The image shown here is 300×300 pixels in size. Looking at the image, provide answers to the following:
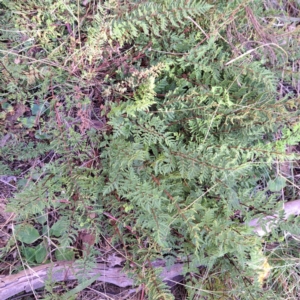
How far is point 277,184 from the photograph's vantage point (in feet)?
9.42

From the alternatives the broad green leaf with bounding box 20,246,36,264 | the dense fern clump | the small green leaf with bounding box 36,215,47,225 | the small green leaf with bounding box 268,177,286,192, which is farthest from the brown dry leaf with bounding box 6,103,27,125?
the small green leaf with bounding box 268,177,286,192

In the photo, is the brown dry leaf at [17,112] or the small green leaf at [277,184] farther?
the small green leaf at [277,184]

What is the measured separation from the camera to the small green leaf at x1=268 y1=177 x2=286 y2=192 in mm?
2855

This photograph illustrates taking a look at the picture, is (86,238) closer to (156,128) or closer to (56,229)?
(56,229)

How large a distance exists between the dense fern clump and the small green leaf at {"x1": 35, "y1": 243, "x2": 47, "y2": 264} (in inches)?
9.0

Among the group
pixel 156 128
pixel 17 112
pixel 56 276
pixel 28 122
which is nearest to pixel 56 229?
pixel 56 276

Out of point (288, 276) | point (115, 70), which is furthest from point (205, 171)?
point (288, 276)

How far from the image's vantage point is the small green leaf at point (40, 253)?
8.52 feet

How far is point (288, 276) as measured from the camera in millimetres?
2902

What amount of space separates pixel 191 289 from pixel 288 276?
96 centimetres

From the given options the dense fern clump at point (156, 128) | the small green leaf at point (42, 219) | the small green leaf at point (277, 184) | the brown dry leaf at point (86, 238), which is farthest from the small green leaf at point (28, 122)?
the small green leaf at point (277, 184)

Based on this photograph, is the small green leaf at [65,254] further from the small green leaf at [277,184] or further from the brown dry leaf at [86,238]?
the small green leaf at [277,184]

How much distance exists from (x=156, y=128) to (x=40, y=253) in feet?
4.51

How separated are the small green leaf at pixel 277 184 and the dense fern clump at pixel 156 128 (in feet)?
0.62
